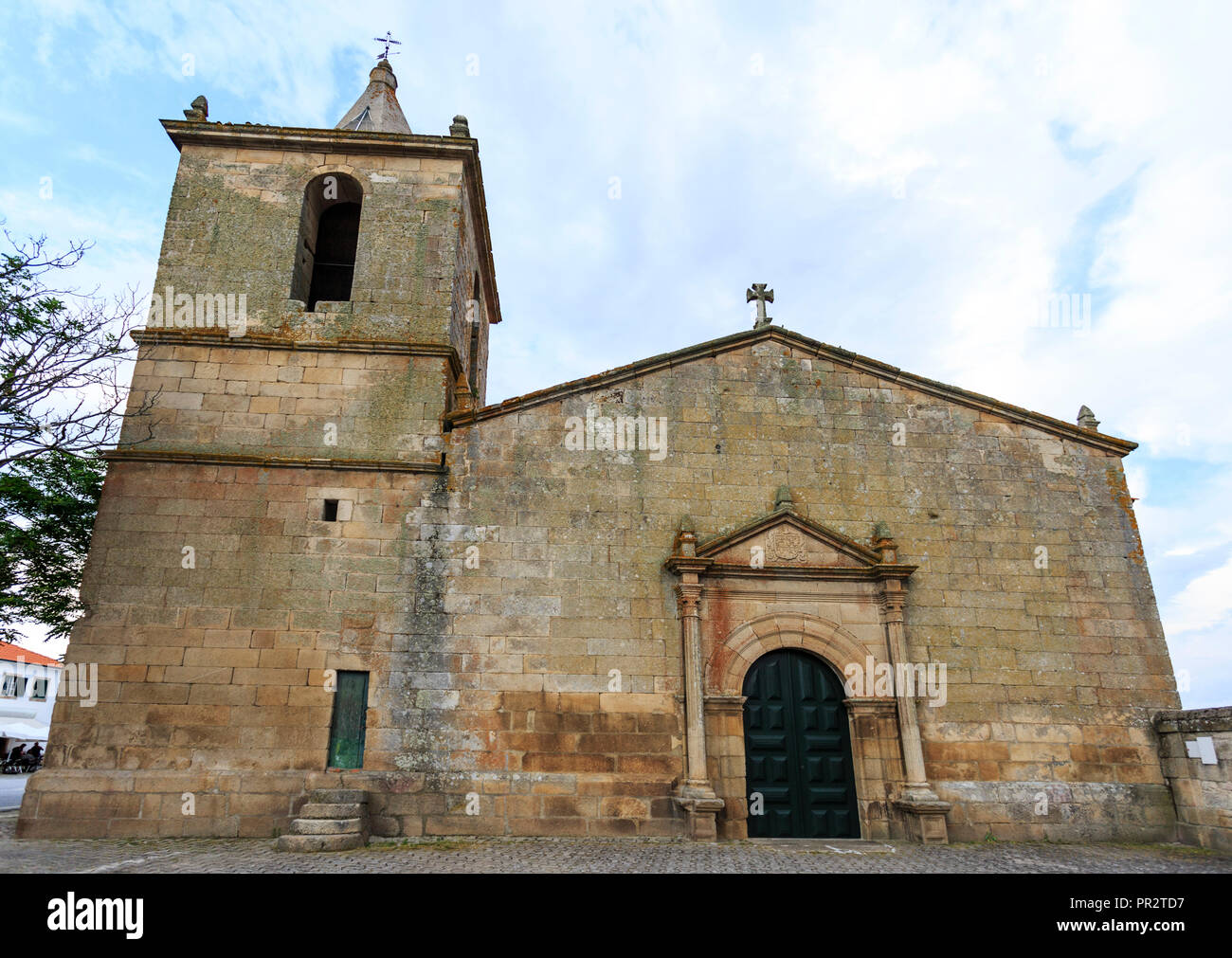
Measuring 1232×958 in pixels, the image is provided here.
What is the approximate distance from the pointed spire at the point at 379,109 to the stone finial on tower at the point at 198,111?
2130 mm

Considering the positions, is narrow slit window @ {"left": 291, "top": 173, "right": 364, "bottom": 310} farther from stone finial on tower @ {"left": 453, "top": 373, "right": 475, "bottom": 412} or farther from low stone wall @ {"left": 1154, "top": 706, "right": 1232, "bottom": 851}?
low stone wall @ {"left": 1154, "top": 706, "right": 1232, "bottom": 851}

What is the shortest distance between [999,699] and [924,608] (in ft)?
5.05

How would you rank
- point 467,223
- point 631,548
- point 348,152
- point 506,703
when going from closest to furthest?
1. point 506,703
2. point 631,548
3. point 348,152
4. point 467,223

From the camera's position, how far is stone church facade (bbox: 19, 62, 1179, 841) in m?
9.19

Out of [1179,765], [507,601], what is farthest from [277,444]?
[1179,765]

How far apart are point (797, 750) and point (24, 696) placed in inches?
1507

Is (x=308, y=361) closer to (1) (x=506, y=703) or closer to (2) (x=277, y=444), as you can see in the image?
(2) (x=277, y=444)

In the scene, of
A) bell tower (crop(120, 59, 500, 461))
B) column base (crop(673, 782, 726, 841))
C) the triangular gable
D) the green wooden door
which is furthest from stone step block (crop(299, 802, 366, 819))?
the triangular gable

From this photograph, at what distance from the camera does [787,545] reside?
1046 centimetres

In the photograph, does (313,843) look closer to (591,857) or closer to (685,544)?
(591,857)

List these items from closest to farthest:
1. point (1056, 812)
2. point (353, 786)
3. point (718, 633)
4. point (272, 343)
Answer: point (353, 786) < point (1056, 812) < point (718, 633) < point (272, 343)

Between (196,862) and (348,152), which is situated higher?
(348,152)

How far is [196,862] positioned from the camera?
7285mm

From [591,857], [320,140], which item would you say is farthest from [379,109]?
[591,857]
